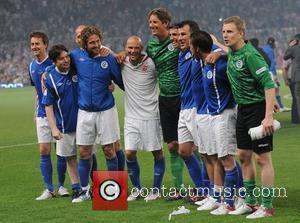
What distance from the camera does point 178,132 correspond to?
9.52 m

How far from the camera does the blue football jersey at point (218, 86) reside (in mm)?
8695

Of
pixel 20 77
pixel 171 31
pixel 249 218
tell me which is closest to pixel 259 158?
pixel 249 218

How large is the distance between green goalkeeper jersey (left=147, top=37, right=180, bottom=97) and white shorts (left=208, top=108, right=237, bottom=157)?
1050 mm

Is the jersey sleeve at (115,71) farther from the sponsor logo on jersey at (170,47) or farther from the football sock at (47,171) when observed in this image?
the football sock at (47,171)

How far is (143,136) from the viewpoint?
392 inches

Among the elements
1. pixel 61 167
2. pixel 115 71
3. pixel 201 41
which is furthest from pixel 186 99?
pixel 61 167

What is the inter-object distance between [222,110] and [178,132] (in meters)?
Answer: 0.91

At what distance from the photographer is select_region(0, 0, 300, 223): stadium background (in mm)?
9016

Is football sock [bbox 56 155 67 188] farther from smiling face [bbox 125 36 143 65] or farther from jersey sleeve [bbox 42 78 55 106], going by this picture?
smiling face [bbox 125 36 143 65]

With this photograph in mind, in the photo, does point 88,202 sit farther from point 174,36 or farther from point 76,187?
point 174,36

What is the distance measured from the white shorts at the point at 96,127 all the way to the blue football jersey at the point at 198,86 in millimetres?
1188

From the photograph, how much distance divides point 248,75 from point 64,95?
2.65 metres

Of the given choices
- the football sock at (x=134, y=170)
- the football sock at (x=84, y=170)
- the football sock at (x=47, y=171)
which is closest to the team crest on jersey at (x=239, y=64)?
the football sock at (x=134, y=170)

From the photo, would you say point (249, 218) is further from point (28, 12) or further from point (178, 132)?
point (28, 12)
